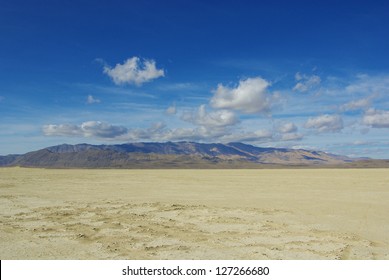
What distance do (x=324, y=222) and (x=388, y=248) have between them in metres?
4.43

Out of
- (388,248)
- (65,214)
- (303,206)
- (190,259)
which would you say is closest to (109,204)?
(65,214)

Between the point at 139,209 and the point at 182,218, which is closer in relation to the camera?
the point at 182,218

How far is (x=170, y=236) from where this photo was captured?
41.9 ft

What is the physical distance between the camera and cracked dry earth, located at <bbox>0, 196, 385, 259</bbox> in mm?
10609

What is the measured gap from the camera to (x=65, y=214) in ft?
57.5

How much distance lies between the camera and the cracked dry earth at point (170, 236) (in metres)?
10.6

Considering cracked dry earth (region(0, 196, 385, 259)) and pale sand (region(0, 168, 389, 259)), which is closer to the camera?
cracked dry earth (region(0, 196, 385, 259))

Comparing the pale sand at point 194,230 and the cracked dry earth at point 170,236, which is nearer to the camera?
the cracked dry earth at point 170,236

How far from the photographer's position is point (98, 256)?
405 inches

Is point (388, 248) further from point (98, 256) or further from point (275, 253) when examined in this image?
point (98, 256)

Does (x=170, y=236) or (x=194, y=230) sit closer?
(x=170, y=236)
